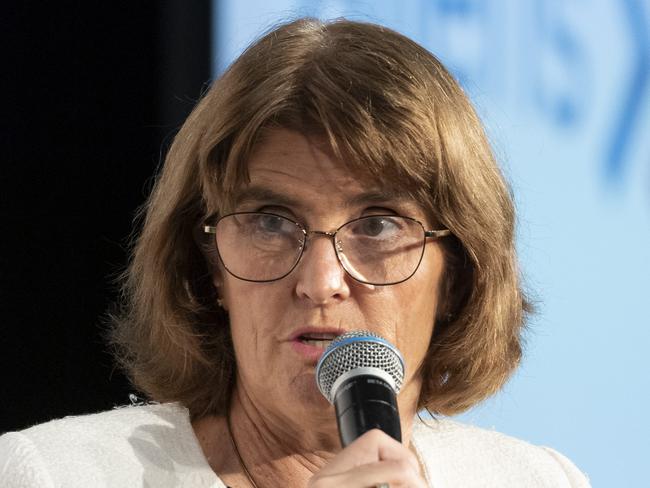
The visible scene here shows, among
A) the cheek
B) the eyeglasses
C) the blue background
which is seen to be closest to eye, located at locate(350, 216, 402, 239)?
the eyeglasses

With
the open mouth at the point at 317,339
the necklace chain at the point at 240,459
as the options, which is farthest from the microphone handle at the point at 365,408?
the necklace chain at the point at 240,459

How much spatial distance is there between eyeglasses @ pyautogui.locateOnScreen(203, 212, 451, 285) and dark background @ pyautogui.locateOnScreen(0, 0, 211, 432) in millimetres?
1184

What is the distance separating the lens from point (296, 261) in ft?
6.63

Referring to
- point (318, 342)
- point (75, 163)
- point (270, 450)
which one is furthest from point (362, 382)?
point (75, 163)

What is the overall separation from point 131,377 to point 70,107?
0.92m

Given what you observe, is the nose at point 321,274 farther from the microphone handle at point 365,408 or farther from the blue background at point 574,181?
the blue background at point 574,181

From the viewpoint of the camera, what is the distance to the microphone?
4.85ft

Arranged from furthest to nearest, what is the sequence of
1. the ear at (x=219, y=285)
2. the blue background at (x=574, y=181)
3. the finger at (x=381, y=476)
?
1. the blue background at (x=574, y=181)
2. the ear at (x=219, y=285)
3. the finger at (x=381, y=476)

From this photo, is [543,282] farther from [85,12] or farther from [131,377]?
[85,12]

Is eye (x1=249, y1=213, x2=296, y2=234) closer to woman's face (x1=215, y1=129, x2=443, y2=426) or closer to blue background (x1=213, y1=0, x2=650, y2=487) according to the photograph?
woman's face (x1=215, y1=129, x2=443, y2=426)

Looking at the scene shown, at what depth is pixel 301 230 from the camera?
2033mm

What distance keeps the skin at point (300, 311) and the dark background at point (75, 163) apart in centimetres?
113

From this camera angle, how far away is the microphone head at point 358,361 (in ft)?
5.22

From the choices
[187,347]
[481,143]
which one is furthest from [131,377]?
[481,143]
